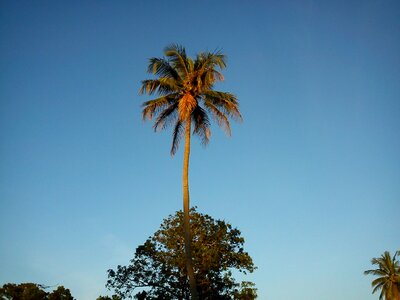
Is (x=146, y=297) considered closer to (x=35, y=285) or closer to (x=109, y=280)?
(x=109, y=280)

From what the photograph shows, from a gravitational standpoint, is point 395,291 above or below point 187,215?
above

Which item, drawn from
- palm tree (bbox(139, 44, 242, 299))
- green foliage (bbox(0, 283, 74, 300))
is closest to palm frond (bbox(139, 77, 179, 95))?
palm tree (bbox(139, 44, 242, 299))

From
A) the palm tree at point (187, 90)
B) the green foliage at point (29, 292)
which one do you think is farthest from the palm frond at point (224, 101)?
the green foliage at point (29, 292)

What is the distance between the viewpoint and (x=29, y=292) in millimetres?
52031

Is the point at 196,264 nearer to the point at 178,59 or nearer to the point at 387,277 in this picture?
the point at 178,59

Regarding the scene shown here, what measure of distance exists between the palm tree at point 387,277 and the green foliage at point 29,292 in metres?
44.6

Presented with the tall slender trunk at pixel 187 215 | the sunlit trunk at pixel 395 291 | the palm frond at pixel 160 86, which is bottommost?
the tall slender trunk at pixel 187 215

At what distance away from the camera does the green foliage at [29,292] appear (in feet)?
172

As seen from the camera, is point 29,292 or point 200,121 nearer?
point 200,121

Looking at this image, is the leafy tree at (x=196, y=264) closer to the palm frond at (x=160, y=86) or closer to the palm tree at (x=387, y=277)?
the palm frond at (x=160, y=86)

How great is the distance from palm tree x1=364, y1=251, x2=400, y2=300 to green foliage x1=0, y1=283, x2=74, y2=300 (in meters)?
44.6

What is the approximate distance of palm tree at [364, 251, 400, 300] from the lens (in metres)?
55.1

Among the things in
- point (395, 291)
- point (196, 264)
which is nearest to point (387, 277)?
point (395, 291)

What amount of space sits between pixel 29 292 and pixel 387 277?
5066cm
